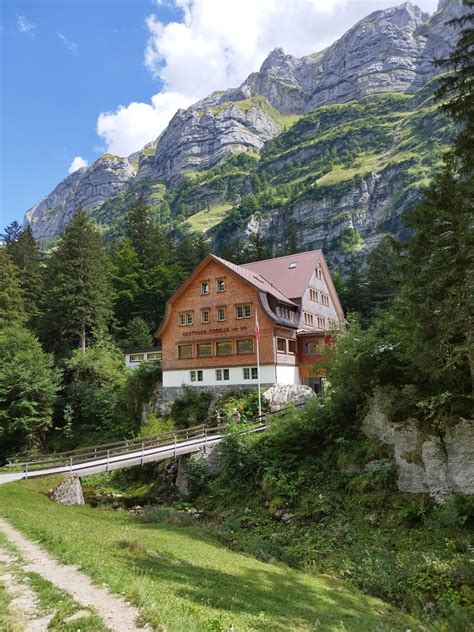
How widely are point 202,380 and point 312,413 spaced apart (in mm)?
15457

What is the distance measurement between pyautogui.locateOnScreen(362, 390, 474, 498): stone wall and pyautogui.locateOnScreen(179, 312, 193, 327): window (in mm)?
22344

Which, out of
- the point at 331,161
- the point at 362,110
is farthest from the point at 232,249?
the point at 362,110

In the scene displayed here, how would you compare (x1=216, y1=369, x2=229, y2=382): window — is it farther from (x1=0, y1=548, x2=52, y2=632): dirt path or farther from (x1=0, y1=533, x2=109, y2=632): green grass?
(x1=0, y1=533, x2=109, y2=632): green grass

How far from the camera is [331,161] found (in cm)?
16750

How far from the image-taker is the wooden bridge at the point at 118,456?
21922 millimetres

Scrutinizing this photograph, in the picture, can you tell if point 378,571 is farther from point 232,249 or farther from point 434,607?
point 232,249

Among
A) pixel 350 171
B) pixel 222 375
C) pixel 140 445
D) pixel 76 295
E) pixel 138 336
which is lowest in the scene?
pixel 140 445

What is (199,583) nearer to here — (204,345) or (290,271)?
(204,345)

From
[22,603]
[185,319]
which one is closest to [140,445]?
[185,319]

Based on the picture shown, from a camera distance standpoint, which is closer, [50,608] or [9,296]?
[50,608]

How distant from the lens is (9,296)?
46781 millimetres

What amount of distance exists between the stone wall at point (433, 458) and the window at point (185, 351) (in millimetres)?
21261

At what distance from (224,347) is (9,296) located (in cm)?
2699

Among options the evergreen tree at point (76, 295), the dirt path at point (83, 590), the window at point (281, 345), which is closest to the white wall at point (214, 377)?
the window at point (281, 345)
